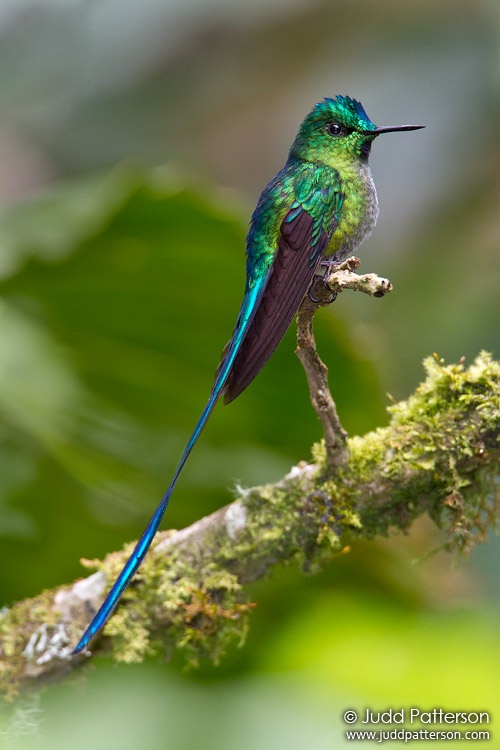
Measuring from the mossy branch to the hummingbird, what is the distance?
26 centimetres

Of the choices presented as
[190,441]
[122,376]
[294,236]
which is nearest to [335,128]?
[294,236]

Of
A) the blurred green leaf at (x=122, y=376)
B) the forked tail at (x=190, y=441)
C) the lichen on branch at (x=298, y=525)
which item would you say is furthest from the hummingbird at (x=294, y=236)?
the blurred green leaf at (x=122, y=376)

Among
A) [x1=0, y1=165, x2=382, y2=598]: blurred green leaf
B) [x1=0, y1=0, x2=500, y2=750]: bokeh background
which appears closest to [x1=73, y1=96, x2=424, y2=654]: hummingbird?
[x1=0, y1=0, x2=500, y2=750]: bokeh background

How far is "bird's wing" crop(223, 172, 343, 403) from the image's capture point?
65.9 inches

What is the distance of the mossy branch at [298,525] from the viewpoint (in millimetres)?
2020

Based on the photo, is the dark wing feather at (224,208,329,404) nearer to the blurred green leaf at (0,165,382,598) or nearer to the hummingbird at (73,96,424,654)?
the hummingbird at (73,96,424,654)

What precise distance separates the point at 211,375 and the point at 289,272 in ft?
4.14

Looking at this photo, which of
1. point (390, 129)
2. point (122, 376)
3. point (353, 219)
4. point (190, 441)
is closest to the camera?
point (190, 441)

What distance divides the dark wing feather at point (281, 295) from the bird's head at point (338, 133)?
213mm

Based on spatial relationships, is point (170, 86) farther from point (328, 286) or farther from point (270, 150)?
point (328, 286)

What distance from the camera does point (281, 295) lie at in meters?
1.75

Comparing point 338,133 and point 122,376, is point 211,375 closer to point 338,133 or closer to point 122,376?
point 122,376

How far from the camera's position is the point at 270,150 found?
20.6 feet

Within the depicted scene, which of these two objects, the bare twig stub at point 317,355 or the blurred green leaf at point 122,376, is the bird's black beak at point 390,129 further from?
the blurred green leaf at point 122,376
